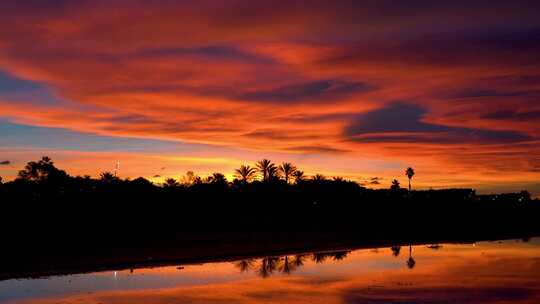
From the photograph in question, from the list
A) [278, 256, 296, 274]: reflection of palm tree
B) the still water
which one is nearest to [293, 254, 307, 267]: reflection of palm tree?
the still water

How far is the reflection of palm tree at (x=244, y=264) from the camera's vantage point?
110ft

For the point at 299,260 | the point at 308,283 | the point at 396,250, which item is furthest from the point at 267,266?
the point at 396,250

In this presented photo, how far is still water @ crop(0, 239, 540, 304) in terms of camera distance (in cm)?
2405

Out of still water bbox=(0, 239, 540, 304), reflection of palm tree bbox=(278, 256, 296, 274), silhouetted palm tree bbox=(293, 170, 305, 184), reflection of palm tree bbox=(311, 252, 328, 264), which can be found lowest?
still water bbox=(0, 239, 540, 304)

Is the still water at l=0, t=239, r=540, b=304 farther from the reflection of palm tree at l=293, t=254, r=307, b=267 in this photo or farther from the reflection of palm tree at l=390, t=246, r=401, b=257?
the reflection of palm tree at l=390, t=246, r=401, b=257

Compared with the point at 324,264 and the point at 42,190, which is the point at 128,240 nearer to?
the point at 324,264

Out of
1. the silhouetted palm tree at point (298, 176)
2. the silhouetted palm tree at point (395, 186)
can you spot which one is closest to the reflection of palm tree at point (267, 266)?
the silhouetted palm tree at point (298, 176)

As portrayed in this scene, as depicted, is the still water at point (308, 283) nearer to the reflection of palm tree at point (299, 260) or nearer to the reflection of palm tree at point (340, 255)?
the reflection of palm tree at point (299, 260)

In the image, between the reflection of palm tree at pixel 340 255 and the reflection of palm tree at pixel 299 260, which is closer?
the reflection of palm tree at pixel 299 260

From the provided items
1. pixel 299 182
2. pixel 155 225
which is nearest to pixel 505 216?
pixel 299 182

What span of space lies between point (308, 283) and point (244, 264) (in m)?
7.51

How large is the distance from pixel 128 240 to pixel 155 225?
9286 millimetres

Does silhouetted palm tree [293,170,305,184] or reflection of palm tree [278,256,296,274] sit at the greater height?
silhouetted palm tree [293,170,305,184]

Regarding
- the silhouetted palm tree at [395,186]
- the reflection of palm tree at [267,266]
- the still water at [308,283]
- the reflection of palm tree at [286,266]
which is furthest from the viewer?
the silhouetted palm tree at [395,186]
